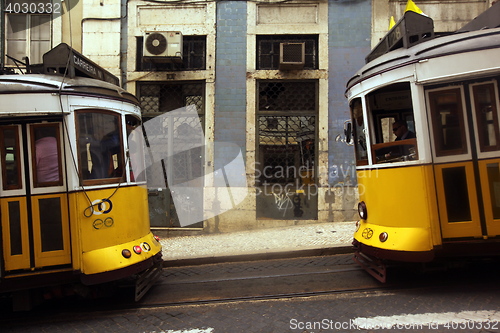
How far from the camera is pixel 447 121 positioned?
396 centimetres

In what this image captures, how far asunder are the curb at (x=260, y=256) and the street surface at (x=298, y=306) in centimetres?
98

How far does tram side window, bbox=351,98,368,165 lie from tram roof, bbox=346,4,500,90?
41 centimetres

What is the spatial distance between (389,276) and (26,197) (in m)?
4.86

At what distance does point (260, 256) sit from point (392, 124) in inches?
132

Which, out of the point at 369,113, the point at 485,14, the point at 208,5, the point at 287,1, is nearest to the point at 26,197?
the point at 369,113

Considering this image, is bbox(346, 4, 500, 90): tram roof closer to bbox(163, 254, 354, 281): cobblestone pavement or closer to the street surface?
the street surface

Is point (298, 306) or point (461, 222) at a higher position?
point (461, 222)

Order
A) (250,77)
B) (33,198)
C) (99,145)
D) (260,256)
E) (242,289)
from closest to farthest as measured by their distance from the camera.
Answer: (33,198) < (99,145) < (242,289) < (260,256) < (250,77)

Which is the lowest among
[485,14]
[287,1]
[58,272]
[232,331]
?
[232,331]

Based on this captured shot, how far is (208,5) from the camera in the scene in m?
8.79

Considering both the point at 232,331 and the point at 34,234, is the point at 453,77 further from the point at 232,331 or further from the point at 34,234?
the point at 34,234

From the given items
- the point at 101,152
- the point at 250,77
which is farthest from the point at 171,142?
the point at 101,152

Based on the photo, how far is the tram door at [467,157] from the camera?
12.4 feet

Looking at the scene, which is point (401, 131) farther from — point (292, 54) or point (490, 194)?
point (292, 54)
